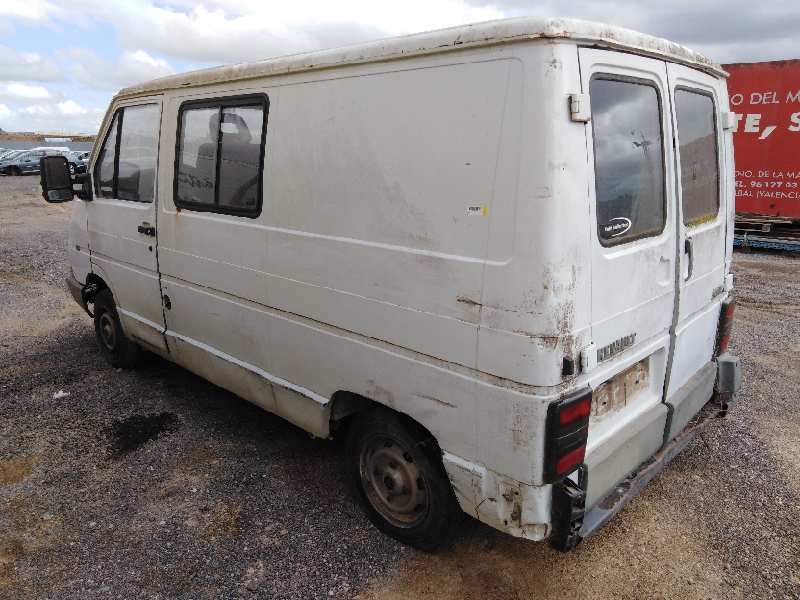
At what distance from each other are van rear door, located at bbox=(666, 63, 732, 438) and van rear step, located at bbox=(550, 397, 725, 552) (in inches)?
9.5

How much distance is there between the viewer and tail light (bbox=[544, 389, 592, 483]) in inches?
86.9

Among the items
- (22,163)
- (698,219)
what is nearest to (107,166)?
(698,219)

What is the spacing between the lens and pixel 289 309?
10.2 ft

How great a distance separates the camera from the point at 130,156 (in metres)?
4.33

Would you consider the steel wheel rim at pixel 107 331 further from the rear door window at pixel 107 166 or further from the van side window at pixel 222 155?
the van side window at pixel 222 155

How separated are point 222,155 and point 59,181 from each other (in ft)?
6.61

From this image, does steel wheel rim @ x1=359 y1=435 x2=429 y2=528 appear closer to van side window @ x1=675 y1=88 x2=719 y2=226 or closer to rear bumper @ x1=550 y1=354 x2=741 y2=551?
rear bumper @ x1=550 y1=354 x2=741 y2=551

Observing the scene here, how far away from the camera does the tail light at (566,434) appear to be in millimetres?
2207

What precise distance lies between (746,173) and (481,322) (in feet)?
33.3

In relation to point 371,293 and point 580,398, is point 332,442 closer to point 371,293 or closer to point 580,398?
point 371,293

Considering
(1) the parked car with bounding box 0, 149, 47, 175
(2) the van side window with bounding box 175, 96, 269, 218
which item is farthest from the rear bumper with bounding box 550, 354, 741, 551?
(1) the parked car with bounding box 0, 149, 47, 175

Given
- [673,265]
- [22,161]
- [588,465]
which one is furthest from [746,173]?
[22,161]

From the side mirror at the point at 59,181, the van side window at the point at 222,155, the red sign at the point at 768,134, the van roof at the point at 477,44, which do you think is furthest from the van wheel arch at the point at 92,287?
the red sign at the point at 768,134

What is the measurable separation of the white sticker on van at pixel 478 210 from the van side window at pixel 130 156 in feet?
8.66
